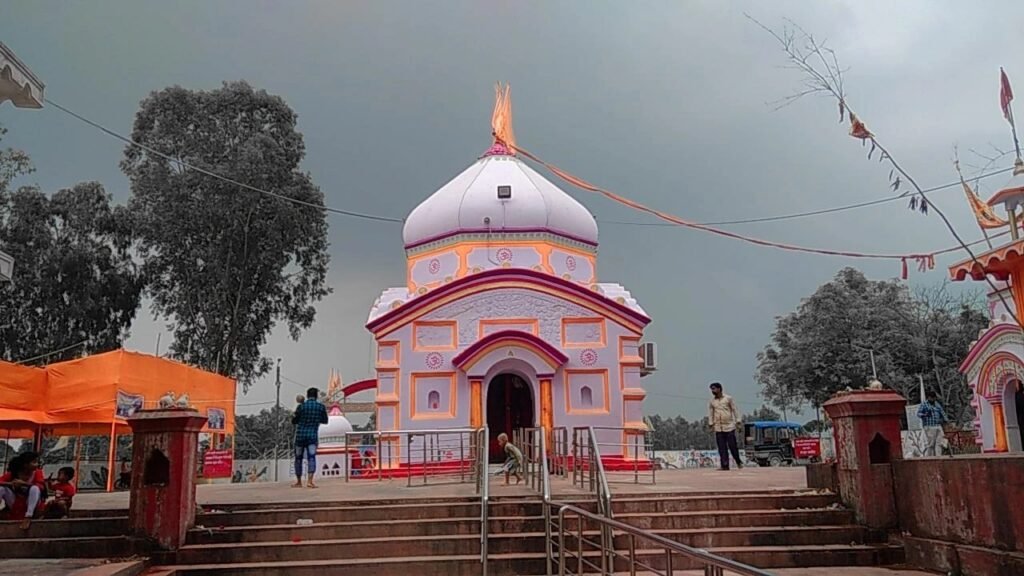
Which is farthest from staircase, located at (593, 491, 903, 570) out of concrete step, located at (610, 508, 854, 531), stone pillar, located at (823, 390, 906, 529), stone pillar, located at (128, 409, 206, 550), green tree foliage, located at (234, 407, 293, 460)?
green tree foliage, located at (234, 407, 293, 460)

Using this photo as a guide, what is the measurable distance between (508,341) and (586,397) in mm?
2369

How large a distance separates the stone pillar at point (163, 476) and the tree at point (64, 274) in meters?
19.8

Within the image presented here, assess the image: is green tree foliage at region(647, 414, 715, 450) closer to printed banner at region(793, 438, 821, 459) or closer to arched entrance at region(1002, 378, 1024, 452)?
printed banner at region(793, 438, 821, 459)

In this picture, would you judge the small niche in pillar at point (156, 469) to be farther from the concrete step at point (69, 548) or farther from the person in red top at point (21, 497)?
the person in red top at point (21, 497)

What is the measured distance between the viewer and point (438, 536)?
337 inches

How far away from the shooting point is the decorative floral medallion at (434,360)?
19.3m

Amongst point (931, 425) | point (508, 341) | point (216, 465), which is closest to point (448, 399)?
point (508, 341)

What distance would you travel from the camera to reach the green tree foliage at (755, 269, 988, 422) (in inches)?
1348

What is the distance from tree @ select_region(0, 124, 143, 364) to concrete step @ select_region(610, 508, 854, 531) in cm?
2300

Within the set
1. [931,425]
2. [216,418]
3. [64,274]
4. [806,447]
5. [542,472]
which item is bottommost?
[806,447]

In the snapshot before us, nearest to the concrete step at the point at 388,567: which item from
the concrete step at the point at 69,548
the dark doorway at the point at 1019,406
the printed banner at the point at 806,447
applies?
the concrete step at the point at 69,548

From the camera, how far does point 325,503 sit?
943cm

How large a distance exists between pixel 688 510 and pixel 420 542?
3173mm

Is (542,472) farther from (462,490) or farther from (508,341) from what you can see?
(508,341)
